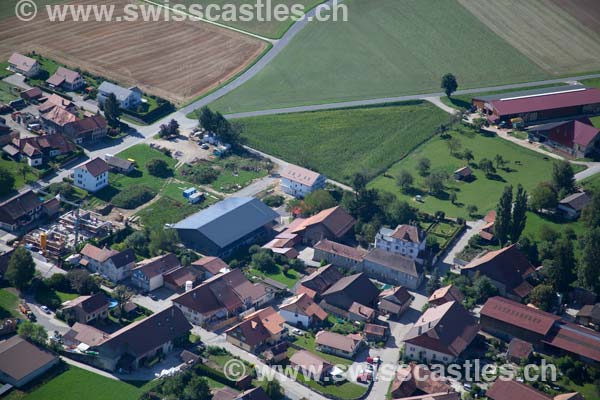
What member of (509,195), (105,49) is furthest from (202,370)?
(105,49)

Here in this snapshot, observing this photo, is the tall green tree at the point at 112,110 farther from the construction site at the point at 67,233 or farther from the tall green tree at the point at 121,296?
the tall green tree at the point at 121,296

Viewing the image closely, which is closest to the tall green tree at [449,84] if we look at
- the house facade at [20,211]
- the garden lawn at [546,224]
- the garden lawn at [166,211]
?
the garden lawn at [546,224]

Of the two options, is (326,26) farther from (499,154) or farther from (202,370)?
(202,370)

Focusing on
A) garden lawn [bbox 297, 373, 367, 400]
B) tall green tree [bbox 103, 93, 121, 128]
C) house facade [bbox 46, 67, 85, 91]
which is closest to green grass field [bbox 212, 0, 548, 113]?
tall green tree [bbox 103, 93, 121, 128]

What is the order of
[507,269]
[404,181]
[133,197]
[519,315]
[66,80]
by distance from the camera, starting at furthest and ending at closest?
[66,80] → [404,181] → [133,197] → [507,269] → [519,315]

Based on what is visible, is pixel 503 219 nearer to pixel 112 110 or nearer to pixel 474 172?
pixel 474 172

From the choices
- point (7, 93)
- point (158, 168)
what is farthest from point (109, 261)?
point (7, 93)
